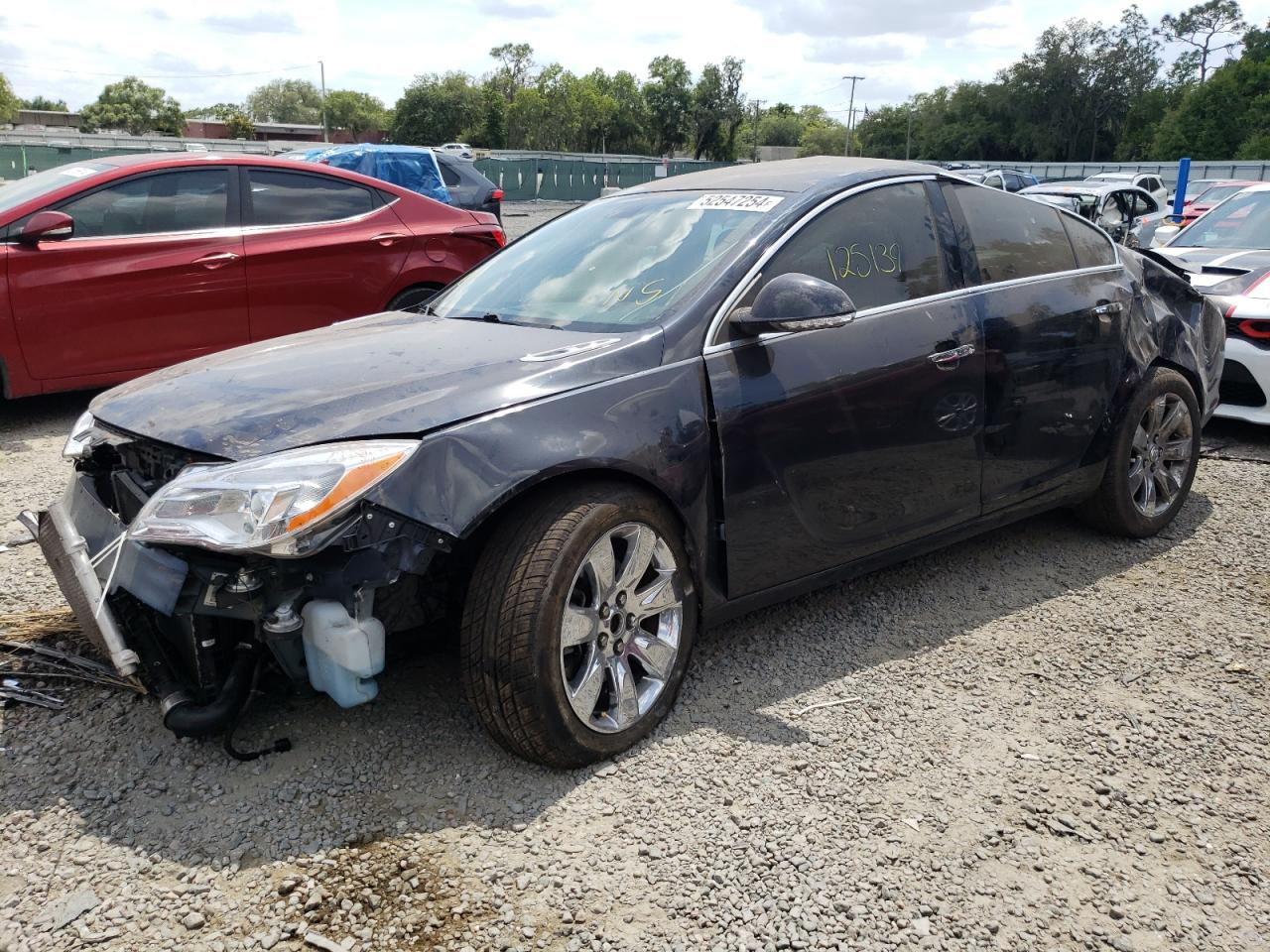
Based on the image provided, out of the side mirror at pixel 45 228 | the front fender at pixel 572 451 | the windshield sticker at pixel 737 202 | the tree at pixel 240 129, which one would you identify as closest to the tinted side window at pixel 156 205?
the side mirror at pixel 45 228

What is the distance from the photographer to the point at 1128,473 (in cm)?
450

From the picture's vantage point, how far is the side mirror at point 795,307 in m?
3.08

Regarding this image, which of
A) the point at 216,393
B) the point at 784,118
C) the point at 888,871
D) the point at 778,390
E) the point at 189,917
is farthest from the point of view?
the point at 784,118

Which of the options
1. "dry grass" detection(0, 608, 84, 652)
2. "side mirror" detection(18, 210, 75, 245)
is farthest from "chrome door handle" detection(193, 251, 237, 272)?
"dry grass" detection(0, 608, 84, 652)

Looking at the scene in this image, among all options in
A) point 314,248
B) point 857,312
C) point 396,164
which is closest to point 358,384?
point 857,312

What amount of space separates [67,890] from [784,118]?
162679 mm

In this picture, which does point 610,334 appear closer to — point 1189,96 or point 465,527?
point 465,527

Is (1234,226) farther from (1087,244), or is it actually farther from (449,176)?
(449,176)

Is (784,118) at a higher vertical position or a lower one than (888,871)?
higher

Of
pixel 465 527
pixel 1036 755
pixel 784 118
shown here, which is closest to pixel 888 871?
pixel 1036 755

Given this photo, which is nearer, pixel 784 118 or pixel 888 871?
pixel 888 871

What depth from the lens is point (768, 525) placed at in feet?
10.6

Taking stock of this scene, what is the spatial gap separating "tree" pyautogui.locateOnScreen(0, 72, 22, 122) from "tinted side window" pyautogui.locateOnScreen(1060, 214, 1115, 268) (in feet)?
402

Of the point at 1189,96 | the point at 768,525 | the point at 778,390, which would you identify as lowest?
the point at 768,525
